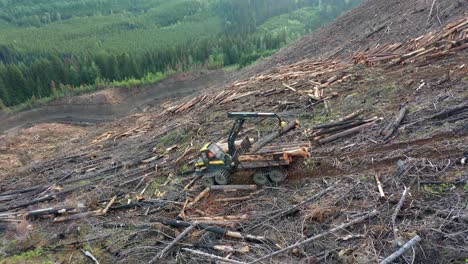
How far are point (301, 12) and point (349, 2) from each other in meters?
12.4

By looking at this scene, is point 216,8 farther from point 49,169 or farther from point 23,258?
point 23,258

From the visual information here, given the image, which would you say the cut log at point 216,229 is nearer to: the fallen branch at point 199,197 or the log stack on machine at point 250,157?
the fallen branch at point 199,197

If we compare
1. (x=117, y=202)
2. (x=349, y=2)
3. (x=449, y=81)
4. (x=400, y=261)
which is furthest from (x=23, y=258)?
(x=349, y=2)

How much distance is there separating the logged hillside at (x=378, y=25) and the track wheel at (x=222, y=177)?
13.1 metres

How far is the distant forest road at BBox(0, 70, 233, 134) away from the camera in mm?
39344

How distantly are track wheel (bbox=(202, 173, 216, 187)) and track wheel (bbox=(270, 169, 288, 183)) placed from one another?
6.52 feet

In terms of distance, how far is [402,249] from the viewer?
292 inches

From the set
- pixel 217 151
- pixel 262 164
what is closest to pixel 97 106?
pixel 217 151

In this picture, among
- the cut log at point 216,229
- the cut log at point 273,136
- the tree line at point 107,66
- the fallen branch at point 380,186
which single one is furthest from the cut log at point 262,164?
the tree line at point 107,66

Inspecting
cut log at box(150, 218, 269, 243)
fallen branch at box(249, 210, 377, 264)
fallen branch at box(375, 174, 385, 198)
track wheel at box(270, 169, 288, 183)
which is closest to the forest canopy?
cut log at box(150, 218, 269, 243)

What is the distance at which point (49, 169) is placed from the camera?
19578 mm

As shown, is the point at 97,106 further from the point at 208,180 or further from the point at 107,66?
the point at 208,180

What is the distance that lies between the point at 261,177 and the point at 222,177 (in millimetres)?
1256

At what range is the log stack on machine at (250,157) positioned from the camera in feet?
→ 37.5
